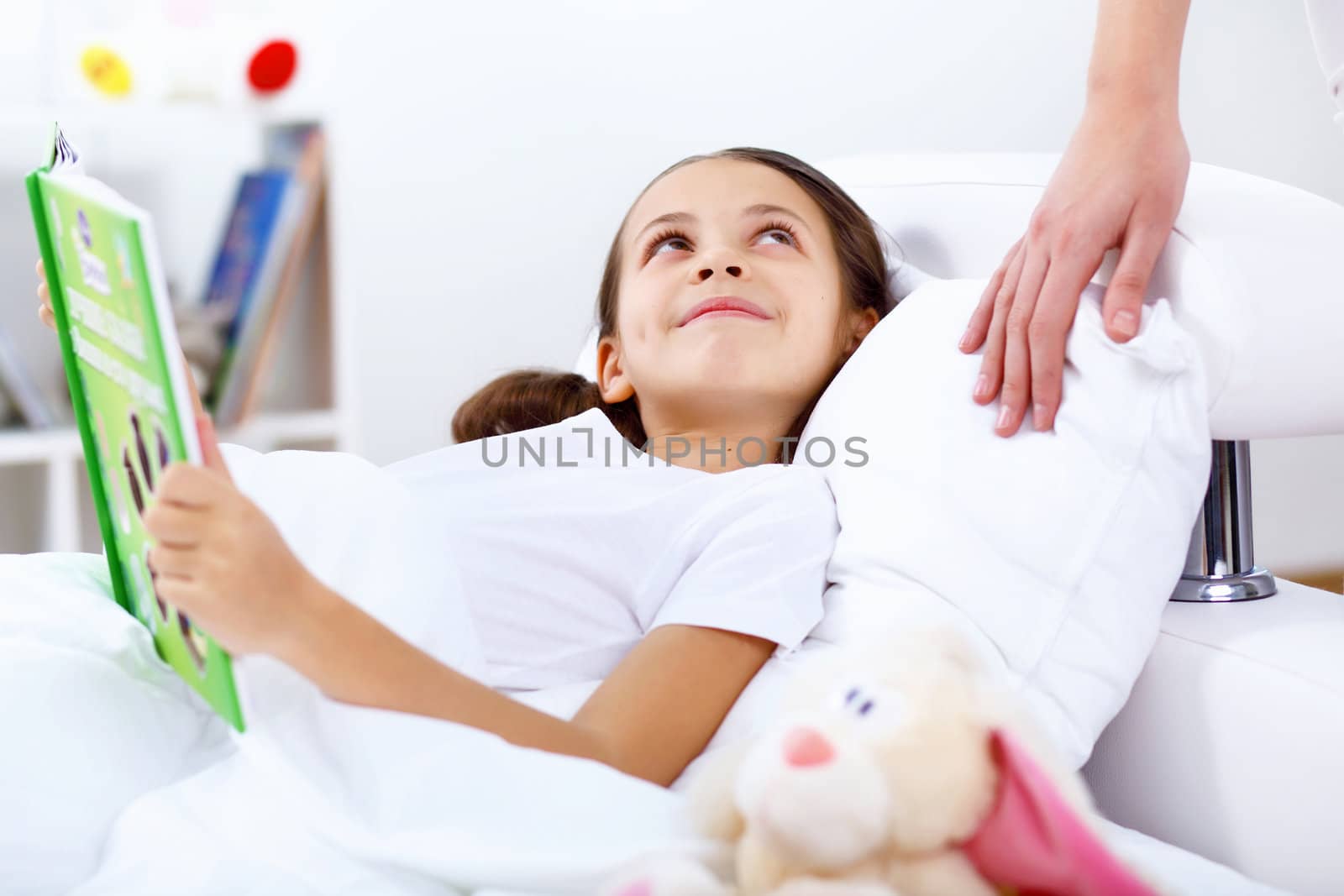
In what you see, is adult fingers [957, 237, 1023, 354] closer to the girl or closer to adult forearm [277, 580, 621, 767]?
the girl

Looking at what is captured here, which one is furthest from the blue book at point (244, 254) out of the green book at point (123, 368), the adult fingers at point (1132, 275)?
the adult fingers at point (1132, 275)

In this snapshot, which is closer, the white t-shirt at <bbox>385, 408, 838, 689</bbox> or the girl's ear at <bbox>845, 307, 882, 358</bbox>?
the white t-shirt at <bbox>385, 408, 838, 689</bbox>

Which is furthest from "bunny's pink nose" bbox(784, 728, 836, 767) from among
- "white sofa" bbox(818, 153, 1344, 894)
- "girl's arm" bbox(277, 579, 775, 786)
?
"white sofa" bbox(818, 153, 1344, 894)

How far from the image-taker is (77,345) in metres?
0.82

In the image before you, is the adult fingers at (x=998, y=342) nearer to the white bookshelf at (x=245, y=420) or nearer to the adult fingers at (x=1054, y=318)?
the adult fingers at (x=1054, y=318)

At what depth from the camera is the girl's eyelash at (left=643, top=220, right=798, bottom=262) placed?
1.22 metres

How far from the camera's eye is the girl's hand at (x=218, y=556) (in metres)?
0.63

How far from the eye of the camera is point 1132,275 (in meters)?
0.89

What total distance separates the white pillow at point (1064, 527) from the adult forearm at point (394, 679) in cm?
25

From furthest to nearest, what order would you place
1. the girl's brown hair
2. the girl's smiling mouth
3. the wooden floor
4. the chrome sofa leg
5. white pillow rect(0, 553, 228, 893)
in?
the wooden floor
the girl's brown hair
the girl's smiling mouth
the chrome sofa leg
white pillow rect(0, 553, 228, 893)

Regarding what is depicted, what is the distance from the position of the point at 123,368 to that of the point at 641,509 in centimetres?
43

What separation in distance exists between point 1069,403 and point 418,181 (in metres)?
1.63

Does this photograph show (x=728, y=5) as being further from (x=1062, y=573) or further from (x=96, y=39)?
(x=1062, y=573)

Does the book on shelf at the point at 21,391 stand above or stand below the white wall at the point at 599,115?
below
